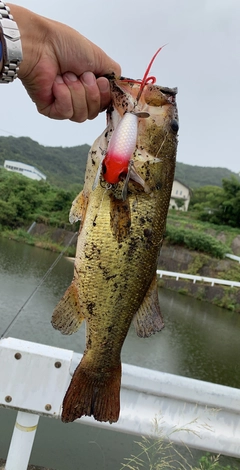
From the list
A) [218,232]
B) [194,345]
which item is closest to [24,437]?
[194,345]

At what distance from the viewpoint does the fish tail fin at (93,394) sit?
5.31ft

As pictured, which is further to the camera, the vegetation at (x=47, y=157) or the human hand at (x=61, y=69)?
the vegetation at (x=47, y=157)

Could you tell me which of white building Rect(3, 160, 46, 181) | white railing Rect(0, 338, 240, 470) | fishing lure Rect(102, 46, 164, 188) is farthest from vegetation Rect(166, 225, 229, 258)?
white building Rect(3, 160, 46, 181)

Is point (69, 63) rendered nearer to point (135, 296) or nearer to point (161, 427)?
point (135, 296)

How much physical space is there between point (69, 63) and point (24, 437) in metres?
1.81

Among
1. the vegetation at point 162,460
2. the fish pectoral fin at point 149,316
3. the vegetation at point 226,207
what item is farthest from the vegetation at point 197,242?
the fish pectoral fin at point 149,316

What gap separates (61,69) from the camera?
169 cm

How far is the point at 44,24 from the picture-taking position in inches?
61.1

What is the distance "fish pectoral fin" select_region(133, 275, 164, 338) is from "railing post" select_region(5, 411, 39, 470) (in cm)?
80

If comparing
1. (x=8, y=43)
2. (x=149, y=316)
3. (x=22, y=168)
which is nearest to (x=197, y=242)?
(x=149, y=316)

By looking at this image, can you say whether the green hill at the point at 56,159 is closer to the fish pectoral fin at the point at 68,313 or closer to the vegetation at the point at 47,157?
the vegetation at the point at 47,157

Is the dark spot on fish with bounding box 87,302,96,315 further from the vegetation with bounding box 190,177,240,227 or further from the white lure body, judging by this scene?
the vegetation with bounding box 190,177,240,227

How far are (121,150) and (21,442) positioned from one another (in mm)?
1550

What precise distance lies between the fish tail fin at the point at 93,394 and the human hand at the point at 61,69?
111cm
